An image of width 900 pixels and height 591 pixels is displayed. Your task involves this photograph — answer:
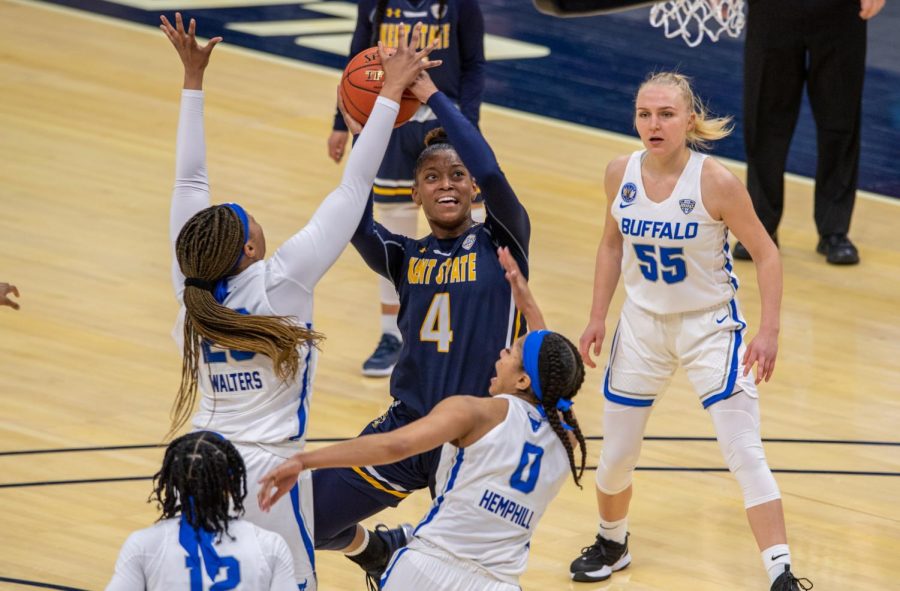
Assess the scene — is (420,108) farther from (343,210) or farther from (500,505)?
(500,505)

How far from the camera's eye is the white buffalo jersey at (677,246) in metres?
5.56

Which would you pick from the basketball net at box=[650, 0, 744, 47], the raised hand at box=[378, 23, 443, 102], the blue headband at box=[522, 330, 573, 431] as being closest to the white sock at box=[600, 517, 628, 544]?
the blue headband at box=[522, 330, 573, 431]

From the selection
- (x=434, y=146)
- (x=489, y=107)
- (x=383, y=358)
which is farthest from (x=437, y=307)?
(x=489, y=107)

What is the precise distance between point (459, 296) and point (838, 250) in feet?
17.7

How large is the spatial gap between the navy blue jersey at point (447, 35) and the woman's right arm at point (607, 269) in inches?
89.2

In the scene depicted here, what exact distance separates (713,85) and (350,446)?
422 inches

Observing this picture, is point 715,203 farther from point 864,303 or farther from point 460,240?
point 864,303

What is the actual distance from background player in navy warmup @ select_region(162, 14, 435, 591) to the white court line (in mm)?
7558

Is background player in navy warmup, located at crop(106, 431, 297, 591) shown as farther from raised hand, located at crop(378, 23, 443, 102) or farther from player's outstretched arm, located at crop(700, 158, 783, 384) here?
player's outstretched arm, located at crop(700, 158, 783, 384)

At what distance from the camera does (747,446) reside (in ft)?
18.1

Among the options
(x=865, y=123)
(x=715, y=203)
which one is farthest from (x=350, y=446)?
(x=865, y=123)

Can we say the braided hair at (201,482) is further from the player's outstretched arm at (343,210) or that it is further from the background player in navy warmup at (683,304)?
the background player in navy warmup at (683,304)

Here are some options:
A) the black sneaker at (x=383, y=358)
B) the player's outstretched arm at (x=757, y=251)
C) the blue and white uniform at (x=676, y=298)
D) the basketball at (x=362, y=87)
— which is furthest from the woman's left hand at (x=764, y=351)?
the black sneaker at (x=383, y=358)

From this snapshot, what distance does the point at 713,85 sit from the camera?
14.2 metres
